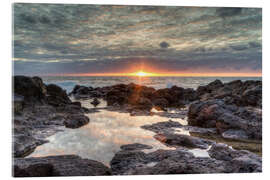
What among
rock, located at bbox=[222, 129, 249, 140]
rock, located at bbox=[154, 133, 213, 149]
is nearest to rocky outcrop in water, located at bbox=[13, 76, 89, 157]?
rock, located at bbox=[154, 133, 213, 149]

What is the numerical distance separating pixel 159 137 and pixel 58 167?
10.9ft

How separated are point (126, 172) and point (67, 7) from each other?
4771 mm

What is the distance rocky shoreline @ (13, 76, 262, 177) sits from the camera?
424cm

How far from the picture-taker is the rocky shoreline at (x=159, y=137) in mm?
4242

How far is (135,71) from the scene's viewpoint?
24.8ft

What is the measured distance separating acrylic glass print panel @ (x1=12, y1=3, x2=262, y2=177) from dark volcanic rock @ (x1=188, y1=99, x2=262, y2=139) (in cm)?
4

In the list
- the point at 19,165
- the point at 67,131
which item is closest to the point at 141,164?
the point at 19,165

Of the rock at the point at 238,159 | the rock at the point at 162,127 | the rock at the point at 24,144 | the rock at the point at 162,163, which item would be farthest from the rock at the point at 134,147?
the rock at the point at 24,144

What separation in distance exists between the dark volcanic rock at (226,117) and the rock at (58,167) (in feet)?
16.7

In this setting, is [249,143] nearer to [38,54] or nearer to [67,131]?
[67,131]

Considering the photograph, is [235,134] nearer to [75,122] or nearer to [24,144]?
[75,122]

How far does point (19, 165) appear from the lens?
4.11 meters

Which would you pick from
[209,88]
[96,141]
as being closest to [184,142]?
[96,141]

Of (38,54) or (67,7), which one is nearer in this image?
(67,7)
